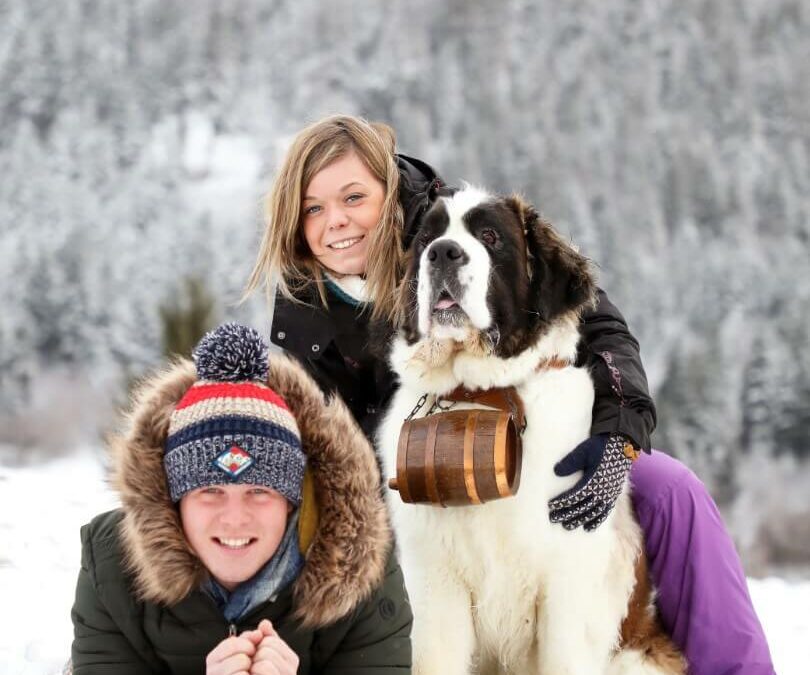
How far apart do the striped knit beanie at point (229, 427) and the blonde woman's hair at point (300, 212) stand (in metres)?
0.86

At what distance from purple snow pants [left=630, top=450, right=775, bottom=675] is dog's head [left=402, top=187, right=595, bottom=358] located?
1.88ft

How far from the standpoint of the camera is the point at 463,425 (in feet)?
6.79

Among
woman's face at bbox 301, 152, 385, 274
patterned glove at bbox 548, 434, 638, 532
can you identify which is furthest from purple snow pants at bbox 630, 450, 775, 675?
woman's face at bbox 301, 152, 385, 274

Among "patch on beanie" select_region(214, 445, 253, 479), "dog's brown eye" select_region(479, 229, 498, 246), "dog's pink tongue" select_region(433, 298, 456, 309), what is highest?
"dog's brown eye" select_region(479, 229, 498, 246)

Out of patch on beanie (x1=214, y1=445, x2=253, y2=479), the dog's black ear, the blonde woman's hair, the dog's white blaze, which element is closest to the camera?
patch on beanie (x1=214, y1=445, x2=253, y2=479)

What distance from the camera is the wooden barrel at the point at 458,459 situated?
2.01 meters

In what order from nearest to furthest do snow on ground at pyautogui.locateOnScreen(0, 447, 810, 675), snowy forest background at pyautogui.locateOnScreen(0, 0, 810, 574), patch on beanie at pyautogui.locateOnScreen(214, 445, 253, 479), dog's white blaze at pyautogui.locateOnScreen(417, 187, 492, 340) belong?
patch on beanie at pyautogui.locateOnScreen(214, 445, 253, 479), dog's white blaze at pyautogui.locateOnScreen(417, 187, 492, 340), snow on ground at pyautogui.locateOnScreen(0, 447, 810, 675), snowy forest background at pyautogui.locateOnScreen(0, 0, 810, 574)

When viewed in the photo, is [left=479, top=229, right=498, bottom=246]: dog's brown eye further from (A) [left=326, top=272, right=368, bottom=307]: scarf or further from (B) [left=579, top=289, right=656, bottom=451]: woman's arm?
(A) [left=326, top=272, right=368, bottom=307]: scarf

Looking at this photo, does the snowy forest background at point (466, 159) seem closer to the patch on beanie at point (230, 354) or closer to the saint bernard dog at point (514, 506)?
the saint bernard dog at point (514, 506)

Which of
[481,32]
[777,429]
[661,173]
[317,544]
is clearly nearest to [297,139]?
[317,544]

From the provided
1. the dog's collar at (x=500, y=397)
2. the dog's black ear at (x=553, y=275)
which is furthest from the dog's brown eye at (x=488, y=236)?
the dog's collar at (x=500, y=397)

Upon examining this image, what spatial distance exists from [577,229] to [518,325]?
10773 mm

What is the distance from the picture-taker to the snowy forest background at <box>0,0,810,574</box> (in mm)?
10516

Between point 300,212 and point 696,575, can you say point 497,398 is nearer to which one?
point 696,575
